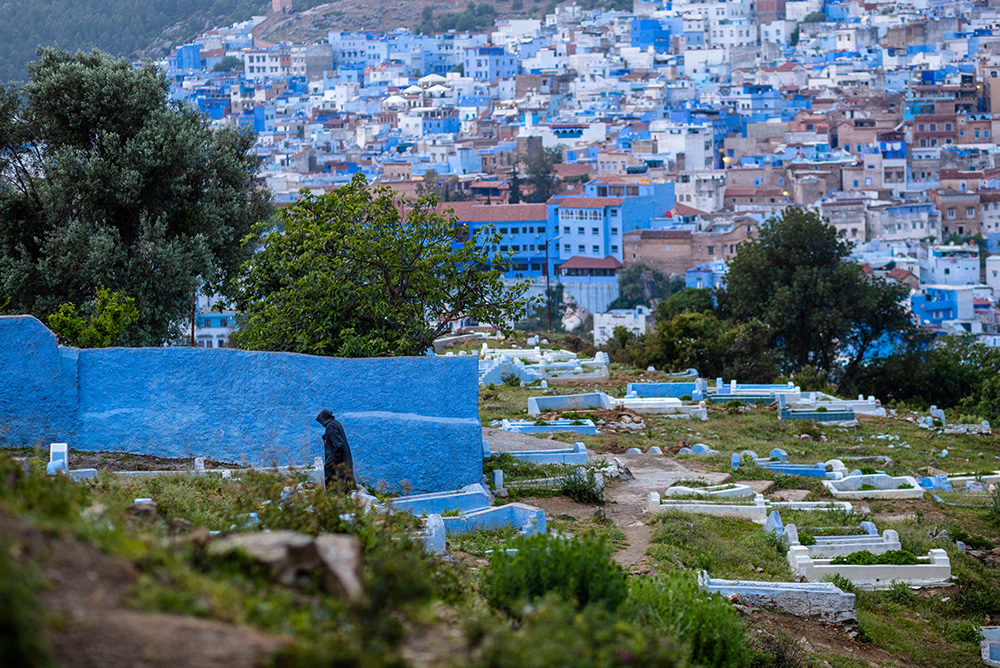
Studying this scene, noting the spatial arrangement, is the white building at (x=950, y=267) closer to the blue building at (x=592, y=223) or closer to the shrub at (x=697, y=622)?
the blue building at (x=592, y=223)

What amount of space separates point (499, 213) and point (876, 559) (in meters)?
44.1

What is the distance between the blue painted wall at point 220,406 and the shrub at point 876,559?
2908mm

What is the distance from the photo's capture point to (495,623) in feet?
13.5

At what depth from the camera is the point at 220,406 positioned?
8414 millimetres

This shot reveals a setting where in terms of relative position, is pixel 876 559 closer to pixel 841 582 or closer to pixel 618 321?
pixel 841 582

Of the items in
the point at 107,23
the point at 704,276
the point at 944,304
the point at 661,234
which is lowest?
the point at 944,304

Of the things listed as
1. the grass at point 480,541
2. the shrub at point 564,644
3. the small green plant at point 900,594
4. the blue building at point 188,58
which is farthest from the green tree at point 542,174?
the shrub at point 564,644

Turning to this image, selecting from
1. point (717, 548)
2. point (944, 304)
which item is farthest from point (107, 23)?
point (717, 548)

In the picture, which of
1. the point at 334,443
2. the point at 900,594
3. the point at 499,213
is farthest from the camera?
the point at 499,213

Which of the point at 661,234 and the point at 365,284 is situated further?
the point at 661,234

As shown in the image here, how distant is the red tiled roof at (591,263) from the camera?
51719 mm

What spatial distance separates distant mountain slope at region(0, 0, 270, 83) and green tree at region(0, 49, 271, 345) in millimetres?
65165

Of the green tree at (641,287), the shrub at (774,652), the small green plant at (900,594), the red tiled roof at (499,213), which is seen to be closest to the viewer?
the shrub at (774,652)

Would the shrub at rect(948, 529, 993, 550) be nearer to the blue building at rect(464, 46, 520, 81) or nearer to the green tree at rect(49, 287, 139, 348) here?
the green tree at rect(49, 287, 139, 348)
